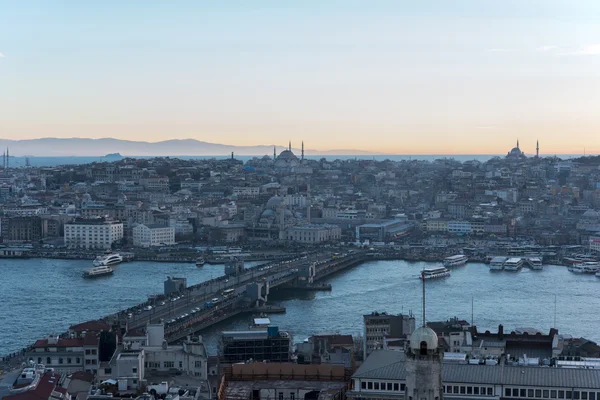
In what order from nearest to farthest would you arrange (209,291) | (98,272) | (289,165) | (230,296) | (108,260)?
(230,296)
(209,291)
(98,272)
(108,260)
(289,165)

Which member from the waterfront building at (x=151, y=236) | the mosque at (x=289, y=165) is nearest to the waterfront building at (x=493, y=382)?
the waterfront building at (x=151, y=236)

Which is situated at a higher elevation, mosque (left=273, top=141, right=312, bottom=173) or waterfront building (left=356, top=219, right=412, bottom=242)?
mosque (left=273, top=141, right=312, bottom=173)

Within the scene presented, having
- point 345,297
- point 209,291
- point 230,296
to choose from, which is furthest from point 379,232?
point 230,296

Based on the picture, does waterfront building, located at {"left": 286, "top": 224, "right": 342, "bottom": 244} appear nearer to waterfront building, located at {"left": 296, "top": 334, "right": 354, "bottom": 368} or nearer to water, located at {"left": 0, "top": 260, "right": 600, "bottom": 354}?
water, located at {"left": 0, "top": 260, "right": 600, "bottom": 354}

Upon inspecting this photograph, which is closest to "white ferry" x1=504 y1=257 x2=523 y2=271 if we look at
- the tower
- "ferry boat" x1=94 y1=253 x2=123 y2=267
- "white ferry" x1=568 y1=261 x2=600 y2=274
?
"white ferry" x1=568 y1=261 x2=600 y2=274

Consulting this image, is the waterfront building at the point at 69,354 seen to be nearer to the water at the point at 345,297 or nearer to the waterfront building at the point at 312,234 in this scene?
the water at the point at 345,297

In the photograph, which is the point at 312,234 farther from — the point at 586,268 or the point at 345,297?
the point at 345,297

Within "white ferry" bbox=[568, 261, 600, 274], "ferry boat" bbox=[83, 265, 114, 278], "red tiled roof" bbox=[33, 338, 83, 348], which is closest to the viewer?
"red tiled roof" bbox=[33, 338, 83, 348]
